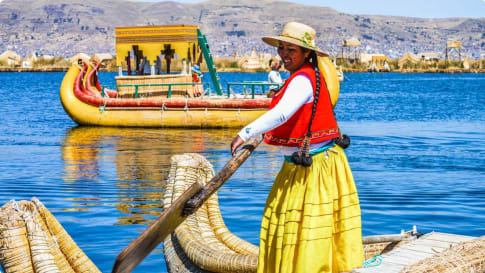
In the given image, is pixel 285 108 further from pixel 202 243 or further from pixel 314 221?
pixel 202 243

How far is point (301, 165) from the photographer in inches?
143

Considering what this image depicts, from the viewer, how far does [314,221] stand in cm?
363

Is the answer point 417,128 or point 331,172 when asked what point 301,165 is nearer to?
point 331,172

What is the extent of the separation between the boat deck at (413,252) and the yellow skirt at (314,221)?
8.2 inches

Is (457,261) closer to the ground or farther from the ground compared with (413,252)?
farther from the ground

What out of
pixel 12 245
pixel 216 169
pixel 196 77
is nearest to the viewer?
pixel 12 245

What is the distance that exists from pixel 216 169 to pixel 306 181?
8.69 metres

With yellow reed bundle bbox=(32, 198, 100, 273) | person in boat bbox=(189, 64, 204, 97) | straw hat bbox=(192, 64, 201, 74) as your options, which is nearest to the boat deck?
yellow reed bundle bbox=(32, 198, 100, 273)

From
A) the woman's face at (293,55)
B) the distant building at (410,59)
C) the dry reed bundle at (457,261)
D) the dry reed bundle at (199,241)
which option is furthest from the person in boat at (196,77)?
the distant building at (410,59)

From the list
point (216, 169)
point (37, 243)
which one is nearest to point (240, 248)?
point (37, 243)

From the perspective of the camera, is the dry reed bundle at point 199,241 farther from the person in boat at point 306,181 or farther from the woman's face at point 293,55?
the woman's face at point 293,55

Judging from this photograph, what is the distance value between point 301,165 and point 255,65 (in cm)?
9835

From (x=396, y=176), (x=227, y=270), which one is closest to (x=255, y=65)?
(x=396, y=176)

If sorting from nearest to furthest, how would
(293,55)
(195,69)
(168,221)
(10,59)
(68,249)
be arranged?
1. (168,221)
2. (293,55)
3. (68,249)
4. (195,69)
5. (10,59)
